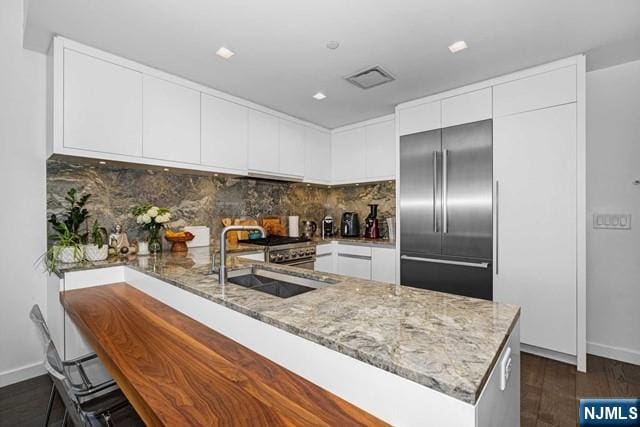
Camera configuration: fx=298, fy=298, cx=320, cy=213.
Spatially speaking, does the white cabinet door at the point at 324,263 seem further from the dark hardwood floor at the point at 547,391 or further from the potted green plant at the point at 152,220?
the dark hardwood floor at the point at 547,391

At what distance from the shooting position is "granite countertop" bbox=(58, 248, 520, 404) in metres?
0.69

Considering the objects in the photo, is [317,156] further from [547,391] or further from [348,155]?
[547,391]

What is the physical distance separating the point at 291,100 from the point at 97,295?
92.9 inches

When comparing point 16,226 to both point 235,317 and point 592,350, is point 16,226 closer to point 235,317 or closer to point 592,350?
point 235,317

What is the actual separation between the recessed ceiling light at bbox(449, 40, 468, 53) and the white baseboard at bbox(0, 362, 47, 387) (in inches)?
152

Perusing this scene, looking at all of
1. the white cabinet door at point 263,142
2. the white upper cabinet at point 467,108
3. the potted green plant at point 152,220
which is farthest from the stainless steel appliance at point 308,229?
the white upper cabinet at point 467,108

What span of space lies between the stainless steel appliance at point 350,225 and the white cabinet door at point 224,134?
165 centimetres

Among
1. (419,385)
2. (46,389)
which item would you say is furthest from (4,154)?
(419,385)

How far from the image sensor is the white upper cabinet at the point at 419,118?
290 cm

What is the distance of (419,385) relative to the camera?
697 mm

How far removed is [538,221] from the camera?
240cm

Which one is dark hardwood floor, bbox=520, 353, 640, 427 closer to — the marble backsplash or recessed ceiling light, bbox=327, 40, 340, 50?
the marble backsplash

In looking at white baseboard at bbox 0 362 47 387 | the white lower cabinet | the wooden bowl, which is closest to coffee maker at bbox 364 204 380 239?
the white lower cabinet

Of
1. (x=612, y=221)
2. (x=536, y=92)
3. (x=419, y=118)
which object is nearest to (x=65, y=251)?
(x=419, y=118)
